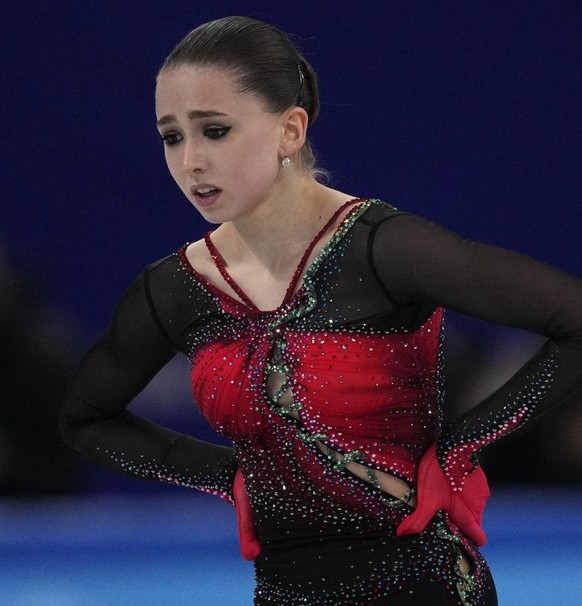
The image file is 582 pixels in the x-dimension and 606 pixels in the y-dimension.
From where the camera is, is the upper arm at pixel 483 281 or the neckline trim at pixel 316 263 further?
the neckline trim at pixel 316 263

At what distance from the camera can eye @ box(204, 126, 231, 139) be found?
1.85m

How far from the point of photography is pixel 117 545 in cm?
400

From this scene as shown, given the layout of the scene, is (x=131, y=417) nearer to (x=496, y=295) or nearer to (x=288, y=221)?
(x=288, y=221)

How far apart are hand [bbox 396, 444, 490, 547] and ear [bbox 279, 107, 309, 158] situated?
0.50 meters

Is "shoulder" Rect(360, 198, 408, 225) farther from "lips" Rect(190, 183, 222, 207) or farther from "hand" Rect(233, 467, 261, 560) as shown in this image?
"hand" Rect(233, 467, 261, 560)

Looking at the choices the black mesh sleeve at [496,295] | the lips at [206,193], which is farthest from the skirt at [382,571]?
the lips at [206,193]

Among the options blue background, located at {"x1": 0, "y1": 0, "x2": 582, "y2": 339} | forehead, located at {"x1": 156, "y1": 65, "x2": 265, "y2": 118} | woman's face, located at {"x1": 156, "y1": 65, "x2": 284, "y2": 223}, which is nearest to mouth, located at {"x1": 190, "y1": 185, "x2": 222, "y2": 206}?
woman's face, located at {"x1": 156, "y1": 65, "x2": 284, "y2": 223}

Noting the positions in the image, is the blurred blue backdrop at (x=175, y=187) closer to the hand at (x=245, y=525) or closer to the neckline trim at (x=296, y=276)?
the hand at (x=245, y=525)

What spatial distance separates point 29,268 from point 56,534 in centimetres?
91

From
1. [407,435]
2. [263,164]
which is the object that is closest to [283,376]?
[407,435]

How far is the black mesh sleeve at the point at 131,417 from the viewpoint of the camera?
206cm

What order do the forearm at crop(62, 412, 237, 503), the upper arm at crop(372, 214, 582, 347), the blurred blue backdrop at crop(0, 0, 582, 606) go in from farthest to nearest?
the blurred blue backdrop at crop(0, 0, 582, 606) < the forearm at crop(62, 412, 237, 503) < the upper arm at crop(372, 214, 582, 347)

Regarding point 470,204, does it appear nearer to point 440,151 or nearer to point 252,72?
point 440,151

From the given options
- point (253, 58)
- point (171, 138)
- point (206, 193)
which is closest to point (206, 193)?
point (206, 193)
